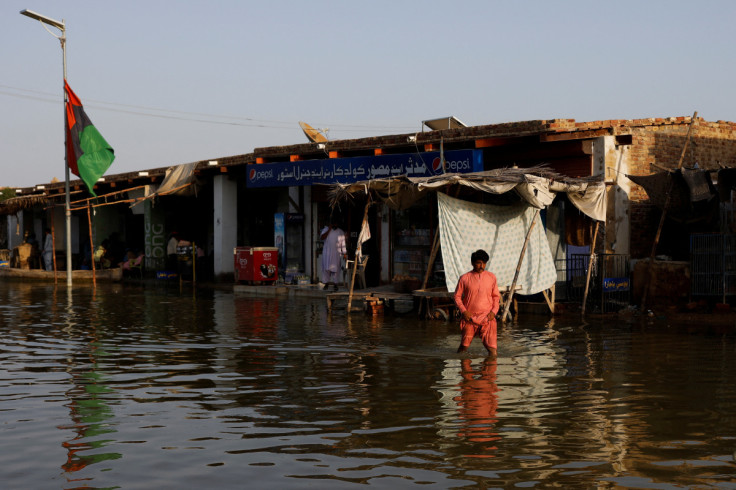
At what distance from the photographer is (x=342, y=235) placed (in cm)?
2070

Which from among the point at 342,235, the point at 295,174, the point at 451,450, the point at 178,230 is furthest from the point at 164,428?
the point at 178,230

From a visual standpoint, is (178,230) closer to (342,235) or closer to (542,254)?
(342,235)

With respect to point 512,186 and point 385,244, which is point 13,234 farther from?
point 512,186

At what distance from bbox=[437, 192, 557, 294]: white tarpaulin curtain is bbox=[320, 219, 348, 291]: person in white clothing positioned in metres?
5.56

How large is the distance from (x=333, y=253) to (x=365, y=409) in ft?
43.6

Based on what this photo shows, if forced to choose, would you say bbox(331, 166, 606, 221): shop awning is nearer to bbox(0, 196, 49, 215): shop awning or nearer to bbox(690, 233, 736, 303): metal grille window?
bbox(690, 233, 736, 303): metal grille window

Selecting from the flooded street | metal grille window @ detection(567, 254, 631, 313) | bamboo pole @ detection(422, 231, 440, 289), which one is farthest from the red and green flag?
metal grille window @ detection(567, 254, 631, 313)

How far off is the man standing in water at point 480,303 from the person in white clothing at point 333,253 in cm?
996

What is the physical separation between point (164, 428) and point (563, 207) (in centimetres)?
1217

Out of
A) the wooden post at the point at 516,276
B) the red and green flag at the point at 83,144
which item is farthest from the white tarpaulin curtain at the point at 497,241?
the red and green flag at the point at 83,144

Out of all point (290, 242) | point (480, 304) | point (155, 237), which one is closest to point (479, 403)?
point (480, 304)

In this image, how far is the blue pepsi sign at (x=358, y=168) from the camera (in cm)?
1848

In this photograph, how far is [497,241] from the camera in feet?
51.1

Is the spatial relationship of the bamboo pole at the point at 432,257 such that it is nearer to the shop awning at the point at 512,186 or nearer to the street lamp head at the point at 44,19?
the shop awning at the point at 512,186
